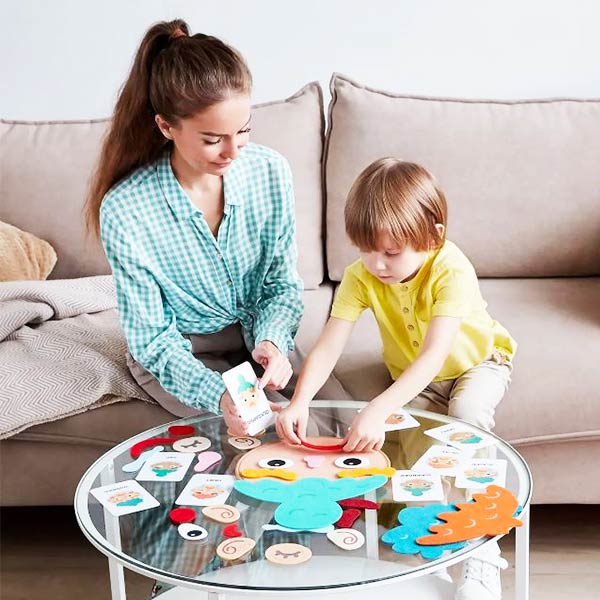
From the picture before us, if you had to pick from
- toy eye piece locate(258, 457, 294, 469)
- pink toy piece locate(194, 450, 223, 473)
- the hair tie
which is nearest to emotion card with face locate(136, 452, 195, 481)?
pink toy piece locate(194, 450, 223, 473)

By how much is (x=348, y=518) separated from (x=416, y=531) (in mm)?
99

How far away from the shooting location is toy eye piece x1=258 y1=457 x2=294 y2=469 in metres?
1.38

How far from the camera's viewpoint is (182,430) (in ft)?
5.06

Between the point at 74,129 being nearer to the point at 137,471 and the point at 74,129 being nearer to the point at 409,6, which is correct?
the point at 409,6

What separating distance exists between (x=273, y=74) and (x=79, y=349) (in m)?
1.15

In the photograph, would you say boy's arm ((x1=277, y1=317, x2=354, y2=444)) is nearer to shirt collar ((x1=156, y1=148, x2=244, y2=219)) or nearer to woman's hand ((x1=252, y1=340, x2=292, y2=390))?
woman's hand ((x1=252, y1=340, x2=292, y2=390))

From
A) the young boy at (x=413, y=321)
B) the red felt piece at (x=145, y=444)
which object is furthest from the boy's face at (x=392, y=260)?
the red felt piece at (x=145, y=444)

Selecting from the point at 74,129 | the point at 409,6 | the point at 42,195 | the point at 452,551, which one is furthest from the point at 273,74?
the point at 452,551

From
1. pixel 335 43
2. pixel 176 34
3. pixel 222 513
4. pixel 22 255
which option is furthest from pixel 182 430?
pixel 335 43

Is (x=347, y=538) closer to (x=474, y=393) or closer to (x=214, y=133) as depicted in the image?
(x=474, y=393)

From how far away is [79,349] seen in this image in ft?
Answer: 6.40

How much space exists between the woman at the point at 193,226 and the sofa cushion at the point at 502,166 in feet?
1.65

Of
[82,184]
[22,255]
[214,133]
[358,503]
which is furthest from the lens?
[82,184]

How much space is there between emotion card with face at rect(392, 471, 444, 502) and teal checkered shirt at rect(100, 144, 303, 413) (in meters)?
0.44
